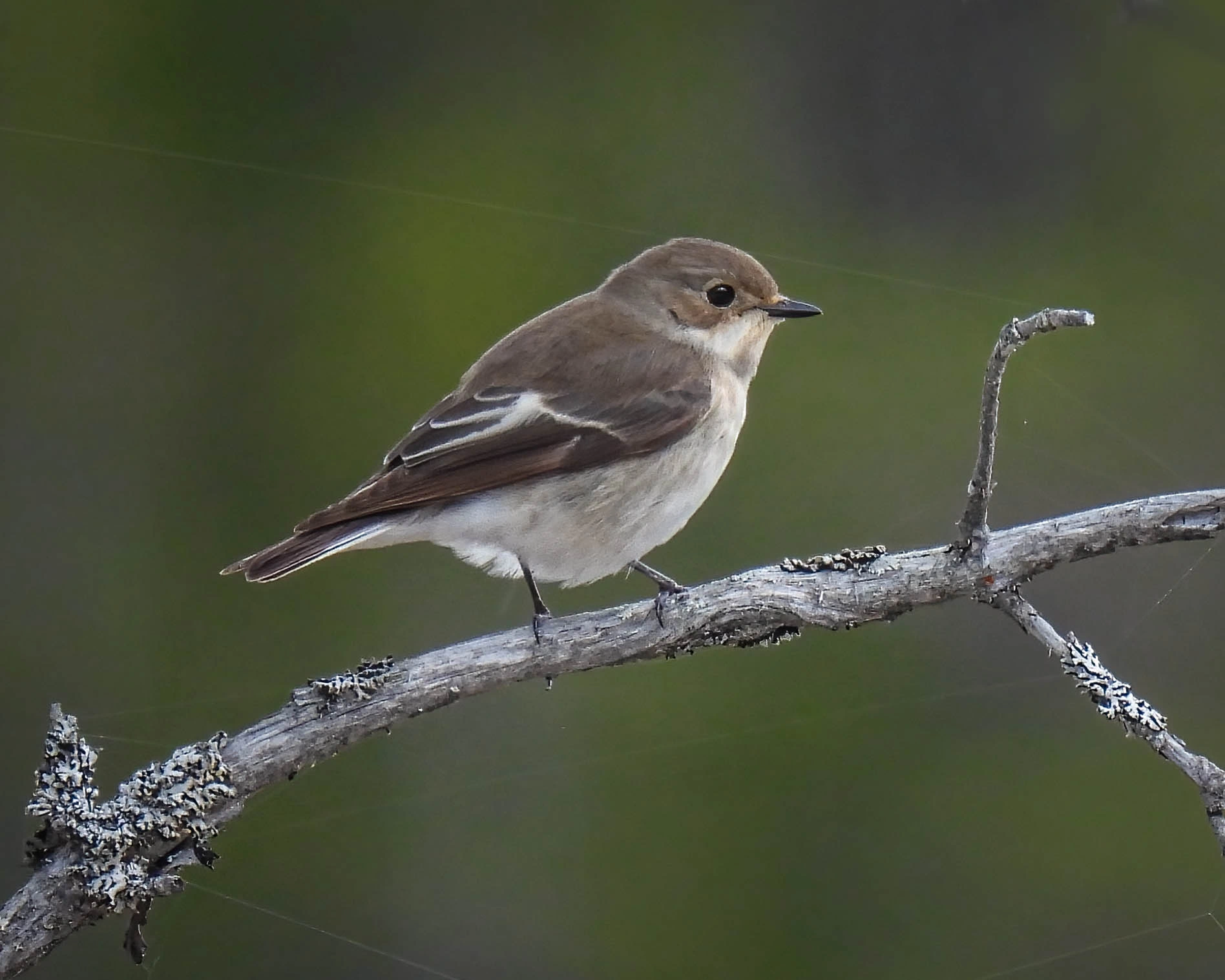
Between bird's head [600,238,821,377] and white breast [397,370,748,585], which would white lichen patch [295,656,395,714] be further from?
bird's head [600,238,821,377]

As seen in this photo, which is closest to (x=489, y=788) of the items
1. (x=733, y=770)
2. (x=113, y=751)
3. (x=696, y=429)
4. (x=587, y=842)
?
(x=587, y=842)

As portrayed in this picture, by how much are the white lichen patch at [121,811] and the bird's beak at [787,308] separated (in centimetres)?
187

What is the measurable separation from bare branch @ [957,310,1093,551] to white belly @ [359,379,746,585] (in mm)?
837

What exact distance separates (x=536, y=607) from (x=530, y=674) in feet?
1.33

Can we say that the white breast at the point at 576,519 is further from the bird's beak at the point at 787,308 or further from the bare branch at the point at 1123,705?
the bare branch at the point at 1123,705

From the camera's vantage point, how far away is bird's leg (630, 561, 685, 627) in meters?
2.91

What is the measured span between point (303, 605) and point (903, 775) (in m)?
2.41

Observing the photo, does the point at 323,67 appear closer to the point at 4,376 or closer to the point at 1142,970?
the point at 4,376

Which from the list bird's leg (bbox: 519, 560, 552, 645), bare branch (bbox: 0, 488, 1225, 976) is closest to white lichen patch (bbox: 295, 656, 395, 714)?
bare branch (bbox: 0, 488, 1225, 976)

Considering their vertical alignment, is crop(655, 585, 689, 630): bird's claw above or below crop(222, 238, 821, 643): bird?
below

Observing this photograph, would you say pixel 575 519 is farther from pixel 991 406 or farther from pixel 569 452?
pixel 991 406

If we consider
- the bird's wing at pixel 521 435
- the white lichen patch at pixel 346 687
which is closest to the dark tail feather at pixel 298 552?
the bird's wing at pixel 521 435

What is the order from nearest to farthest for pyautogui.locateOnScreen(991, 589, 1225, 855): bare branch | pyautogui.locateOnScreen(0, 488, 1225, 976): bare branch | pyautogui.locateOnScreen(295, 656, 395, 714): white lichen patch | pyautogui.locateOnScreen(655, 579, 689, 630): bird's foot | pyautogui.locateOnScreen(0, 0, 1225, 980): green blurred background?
pyautogui.locateOnScreen(991, 589, 1225, 855): bare branch
pyautogui.locateOnScreen(0, 488, 1225, 976): bare branch
pyautogui.locateOnScreen(295, 656, 395, 714): white lichen patch
pyautogui.locateOnScreen(655, 579, 689, 630): bird's foot
pyautogui.locateOnScreen(0, 0, 1225, 980): green blurred background

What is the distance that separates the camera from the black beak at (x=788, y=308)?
143 inches
